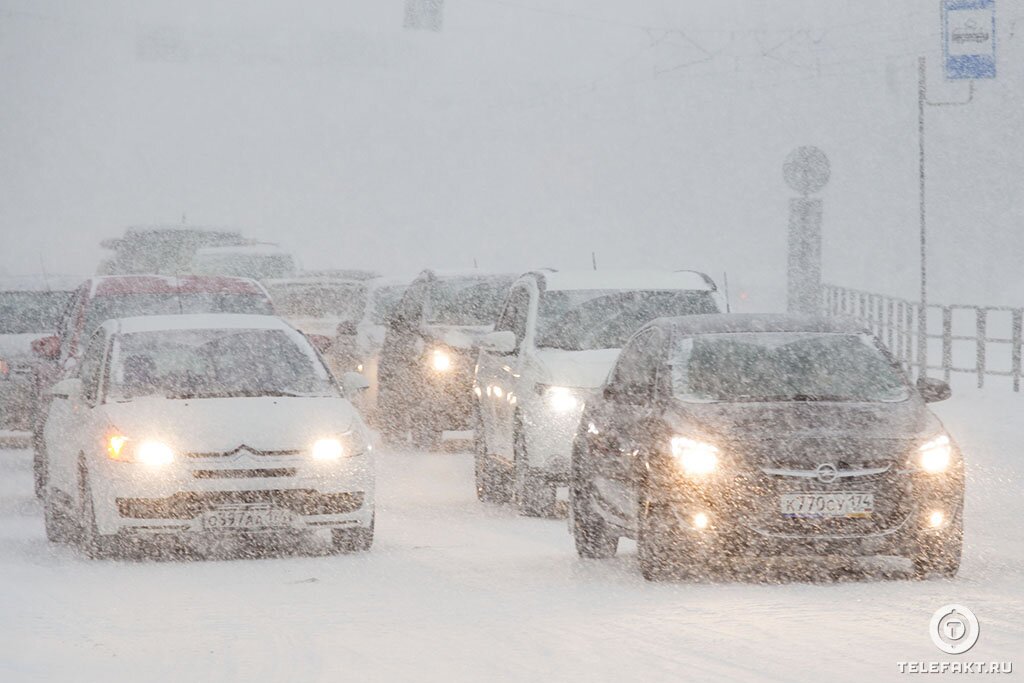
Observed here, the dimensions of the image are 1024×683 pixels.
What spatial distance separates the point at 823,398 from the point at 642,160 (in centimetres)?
6076

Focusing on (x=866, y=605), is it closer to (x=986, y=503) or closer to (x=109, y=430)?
(x=109, y=430)

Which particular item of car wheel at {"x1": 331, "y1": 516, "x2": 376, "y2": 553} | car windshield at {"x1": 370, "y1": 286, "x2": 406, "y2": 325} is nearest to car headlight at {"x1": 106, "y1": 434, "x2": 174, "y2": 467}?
car wheel at {"x1": 331, "y1": 516, "x2": 376, "y2": 553}

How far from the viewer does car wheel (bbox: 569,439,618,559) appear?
1170cm

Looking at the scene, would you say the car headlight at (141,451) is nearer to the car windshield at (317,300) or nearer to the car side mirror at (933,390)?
the car side mirror at (933,390)

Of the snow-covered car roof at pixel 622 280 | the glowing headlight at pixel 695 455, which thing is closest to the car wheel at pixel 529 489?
the snow-covered car roof at pixel 622 280

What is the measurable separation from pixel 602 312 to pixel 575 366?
4.08 ft

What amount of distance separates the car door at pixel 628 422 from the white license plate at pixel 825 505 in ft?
2.79

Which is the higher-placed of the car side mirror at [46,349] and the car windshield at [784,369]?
the car windshield at [784,369]

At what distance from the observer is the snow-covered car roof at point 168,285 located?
1678 cm

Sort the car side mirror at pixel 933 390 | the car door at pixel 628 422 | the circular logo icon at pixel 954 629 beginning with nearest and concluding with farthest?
1. the circular logo icon at pixel 954 629
2. the car door at pixel 628 422
3. the car side mirror at pixel 933 390

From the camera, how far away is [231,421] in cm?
1204

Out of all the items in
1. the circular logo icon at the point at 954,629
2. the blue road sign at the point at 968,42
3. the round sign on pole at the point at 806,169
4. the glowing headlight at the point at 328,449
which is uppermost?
the blue road sign at the point at 968,42

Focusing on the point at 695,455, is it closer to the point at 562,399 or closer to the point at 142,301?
the point at 562,399

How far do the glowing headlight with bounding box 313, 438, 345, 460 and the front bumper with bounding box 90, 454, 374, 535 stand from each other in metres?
0.08
